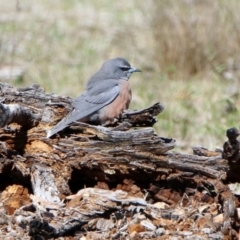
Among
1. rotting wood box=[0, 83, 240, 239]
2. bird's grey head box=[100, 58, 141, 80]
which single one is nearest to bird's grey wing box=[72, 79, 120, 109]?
bird's grey head box=[100, 58, 141, 80]

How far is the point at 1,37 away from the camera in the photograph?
385 inches

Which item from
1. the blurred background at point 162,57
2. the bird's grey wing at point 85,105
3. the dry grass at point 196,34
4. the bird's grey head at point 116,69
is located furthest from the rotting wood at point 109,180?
the dry grass at point 196,34

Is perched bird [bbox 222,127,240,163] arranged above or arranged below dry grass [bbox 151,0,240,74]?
below

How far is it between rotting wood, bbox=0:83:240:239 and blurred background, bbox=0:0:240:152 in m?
2.39

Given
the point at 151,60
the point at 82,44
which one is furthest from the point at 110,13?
the point at 151,60

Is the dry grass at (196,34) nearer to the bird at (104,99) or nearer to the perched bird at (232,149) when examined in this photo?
the bird at (104,99)

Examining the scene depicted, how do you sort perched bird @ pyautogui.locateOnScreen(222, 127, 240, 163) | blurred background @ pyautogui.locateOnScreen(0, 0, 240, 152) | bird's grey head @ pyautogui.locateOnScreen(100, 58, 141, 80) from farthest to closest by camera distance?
blurred background @ pyautogui.locateOnScreen(0, 0, 240, 152)
bird's grey head @ pyautogui.locateOnScreen(100, 58, 141, 80)
perched bird @ pyautogui.locateOnScreen(222, 127, 240, 163)

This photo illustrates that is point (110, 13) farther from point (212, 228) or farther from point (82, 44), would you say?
point (212, 228)

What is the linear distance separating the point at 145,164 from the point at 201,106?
147 inches

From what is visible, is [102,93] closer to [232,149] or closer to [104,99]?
[104,99]

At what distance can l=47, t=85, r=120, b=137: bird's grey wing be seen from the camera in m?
4.79

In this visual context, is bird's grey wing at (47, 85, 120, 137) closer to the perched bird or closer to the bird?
the bird

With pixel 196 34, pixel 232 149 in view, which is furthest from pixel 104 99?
pixel 196 34

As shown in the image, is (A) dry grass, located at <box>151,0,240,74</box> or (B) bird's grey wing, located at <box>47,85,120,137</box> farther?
(A) dry grass, located at <box>151,0,240,74</box>
